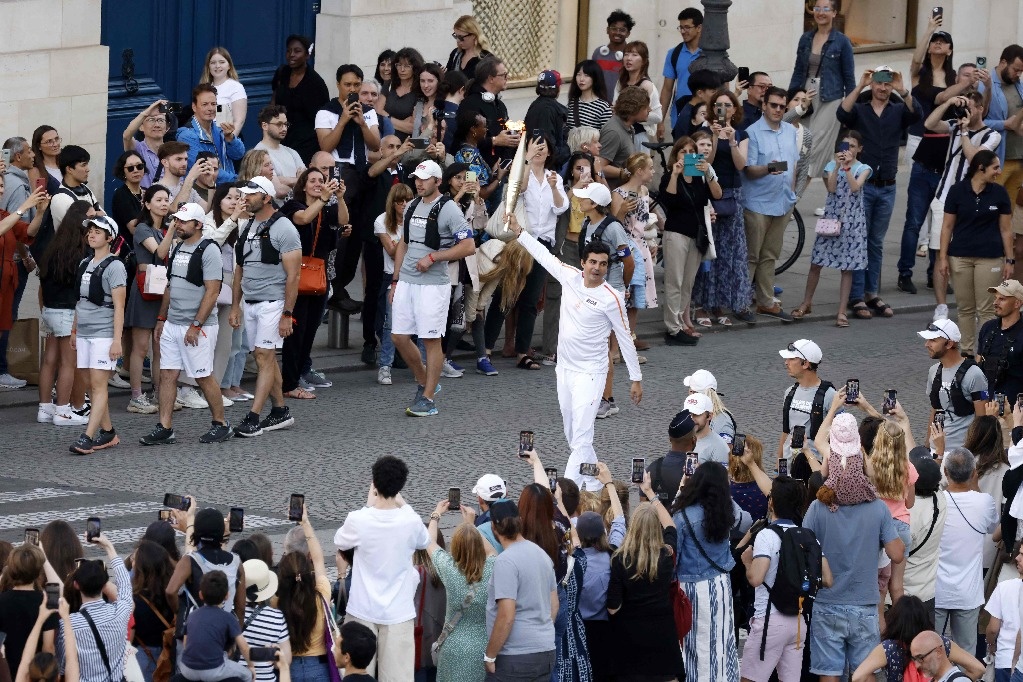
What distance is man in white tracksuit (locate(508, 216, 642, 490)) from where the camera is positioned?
12.7 m

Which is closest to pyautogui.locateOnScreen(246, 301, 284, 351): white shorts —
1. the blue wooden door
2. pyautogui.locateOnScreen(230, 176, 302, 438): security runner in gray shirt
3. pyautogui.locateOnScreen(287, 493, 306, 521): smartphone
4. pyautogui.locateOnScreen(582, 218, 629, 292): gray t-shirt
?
pyautogui.locateOnScreen(230, 176, 302, 438): security runner in gray shirt

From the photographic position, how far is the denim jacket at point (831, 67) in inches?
838

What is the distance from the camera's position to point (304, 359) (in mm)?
15625

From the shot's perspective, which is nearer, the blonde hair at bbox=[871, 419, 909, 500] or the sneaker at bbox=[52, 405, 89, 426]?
the blonde hair at bbox=[871, 419, 909, 500]

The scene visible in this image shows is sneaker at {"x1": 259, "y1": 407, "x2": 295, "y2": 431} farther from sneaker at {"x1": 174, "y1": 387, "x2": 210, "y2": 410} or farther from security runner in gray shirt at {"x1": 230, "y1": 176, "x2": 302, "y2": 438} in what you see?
sneaker at {"x1": 174, "y1": 387, "x2": 210, "y2": 410}

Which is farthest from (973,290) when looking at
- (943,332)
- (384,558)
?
(384,558)

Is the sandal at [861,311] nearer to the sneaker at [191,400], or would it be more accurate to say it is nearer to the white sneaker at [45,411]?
the sneaker at [191,400]

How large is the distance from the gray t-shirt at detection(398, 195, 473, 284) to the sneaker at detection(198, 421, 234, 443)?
1.94 metres

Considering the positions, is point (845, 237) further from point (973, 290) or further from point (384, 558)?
point (384, 558)

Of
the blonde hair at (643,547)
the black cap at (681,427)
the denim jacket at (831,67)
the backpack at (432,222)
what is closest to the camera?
the blonde hair at (643,547)

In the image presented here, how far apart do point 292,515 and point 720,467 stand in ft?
7.31

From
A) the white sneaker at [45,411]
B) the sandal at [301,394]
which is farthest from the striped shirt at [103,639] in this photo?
the sandal at [301,394]

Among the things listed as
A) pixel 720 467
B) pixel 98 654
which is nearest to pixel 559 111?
pixel 720 467

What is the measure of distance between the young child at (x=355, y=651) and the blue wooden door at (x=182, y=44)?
36.9 ft
